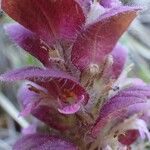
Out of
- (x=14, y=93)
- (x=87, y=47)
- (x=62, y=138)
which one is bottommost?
(x=14, y=93)

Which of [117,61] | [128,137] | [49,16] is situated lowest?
[128,137]

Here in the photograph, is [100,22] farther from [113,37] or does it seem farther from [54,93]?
[54,93]

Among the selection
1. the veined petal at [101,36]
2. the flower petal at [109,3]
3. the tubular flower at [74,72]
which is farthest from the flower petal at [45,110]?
the flower petal at [109,3]

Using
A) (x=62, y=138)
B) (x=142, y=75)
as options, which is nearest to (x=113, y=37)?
(x=62, y=138)

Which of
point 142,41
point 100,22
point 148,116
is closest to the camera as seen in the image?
point 100,22

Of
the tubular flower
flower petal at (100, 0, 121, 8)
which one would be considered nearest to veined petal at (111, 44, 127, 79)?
the tubular flower

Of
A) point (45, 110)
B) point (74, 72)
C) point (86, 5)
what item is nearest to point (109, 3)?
point (86, 5)

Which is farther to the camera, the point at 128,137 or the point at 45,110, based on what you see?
the point at 128,137

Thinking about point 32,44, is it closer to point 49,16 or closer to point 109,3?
point 49,16
